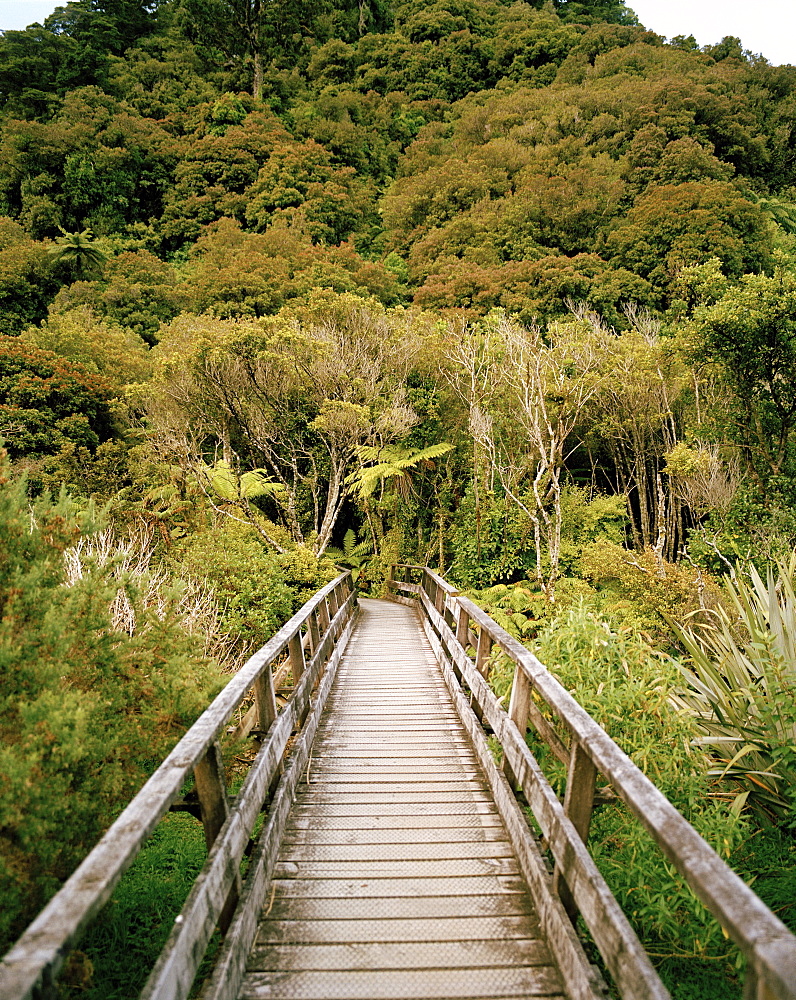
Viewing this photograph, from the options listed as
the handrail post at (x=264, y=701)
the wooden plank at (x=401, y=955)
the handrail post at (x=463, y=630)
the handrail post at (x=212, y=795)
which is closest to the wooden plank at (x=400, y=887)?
the wooden plank at (x=401, y=955)

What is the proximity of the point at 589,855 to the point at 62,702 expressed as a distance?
2.25 m

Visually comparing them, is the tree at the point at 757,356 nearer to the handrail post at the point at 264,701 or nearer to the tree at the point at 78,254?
the handrail post at the point at 264,701

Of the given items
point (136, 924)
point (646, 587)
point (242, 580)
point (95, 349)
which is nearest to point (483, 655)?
point (136, 924)

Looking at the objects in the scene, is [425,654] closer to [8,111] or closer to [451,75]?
[8,111]

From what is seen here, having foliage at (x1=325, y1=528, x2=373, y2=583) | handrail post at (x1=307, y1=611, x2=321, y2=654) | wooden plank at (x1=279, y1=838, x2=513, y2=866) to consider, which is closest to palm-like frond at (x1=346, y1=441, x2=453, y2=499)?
foliage at (x1=325, y1=528, x2=373, y2=583)

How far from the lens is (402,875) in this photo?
8.82 ft

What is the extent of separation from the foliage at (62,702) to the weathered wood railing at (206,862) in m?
0.51

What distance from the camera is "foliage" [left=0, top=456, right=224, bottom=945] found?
2.02m

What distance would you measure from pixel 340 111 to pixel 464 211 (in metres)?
17.8

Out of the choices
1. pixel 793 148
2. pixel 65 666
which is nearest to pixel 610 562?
pixel 65 666

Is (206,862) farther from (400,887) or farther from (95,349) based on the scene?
(95,349)

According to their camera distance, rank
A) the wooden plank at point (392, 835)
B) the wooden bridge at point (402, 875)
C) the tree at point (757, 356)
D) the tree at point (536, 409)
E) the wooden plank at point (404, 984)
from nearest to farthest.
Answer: the wooden bridge at point (402, 875), the wooden plank at point (404, 984), the wooden plank at point (392, 835), the tree at point (757, 356), the tree at point (536, 409)

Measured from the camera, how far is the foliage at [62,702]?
79.5 inches

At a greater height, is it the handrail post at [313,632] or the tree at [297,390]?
the tree at [297,390]
